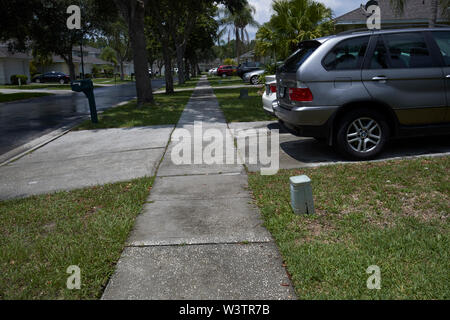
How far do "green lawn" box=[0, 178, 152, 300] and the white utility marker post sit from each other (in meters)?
1.68

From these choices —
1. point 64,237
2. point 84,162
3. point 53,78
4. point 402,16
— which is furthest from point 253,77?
point 53,78

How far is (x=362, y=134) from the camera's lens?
5.75 m

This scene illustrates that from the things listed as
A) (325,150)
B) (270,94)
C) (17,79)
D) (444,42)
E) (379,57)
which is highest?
(17,79)

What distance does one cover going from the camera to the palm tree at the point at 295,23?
17062 millimetres

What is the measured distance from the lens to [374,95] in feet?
18.2

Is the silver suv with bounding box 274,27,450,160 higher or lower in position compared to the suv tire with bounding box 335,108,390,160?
higher

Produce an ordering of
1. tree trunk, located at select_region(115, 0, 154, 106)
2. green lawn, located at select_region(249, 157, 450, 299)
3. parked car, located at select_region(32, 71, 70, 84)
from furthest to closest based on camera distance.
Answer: parked car, located at select_region(32, 71, 70, 84) → tree trunk, located at select_region(115, 0, 154, 106) → green lawn, located at select_region(249, 157, 450, 299)

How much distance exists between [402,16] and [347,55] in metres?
17.2

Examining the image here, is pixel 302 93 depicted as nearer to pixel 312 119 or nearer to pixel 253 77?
pixel 312 119

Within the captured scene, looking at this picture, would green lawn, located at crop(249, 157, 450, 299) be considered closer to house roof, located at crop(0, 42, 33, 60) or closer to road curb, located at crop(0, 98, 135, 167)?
road curb, located at crop(0, 98, 135, 167)

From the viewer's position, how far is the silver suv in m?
5.57

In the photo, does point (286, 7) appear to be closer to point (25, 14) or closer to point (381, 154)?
point (381, 154)

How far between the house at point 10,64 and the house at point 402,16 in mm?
42259

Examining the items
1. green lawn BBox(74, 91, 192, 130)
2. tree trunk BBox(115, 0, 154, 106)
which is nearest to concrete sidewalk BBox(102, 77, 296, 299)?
green lawn BBox(74, 91, 192, 130)
